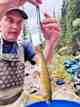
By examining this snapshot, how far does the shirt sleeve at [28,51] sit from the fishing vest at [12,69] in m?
0.02

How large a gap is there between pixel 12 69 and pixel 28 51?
0.10 m

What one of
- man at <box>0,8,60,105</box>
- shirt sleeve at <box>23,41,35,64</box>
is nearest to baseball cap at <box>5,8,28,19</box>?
man at <box>0,8,60,105</box>

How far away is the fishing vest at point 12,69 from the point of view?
88 cm

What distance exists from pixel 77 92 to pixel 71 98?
0.11 feet

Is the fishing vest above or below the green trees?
below

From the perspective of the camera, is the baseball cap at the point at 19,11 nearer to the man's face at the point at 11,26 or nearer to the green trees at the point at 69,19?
the man's face at the point at 11,26

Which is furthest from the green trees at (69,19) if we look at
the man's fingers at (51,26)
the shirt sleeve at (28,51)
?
the shirt sleeve at (28,51)

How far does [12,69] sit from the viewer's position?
89 cm

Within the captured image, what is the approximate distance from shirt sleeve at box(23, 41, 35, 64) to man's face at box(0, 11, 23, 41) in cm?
5

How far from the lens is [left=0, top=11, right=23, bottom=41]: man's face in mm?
899

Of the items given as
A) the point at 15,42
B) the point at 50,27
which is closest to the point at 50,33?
the point at 50,27

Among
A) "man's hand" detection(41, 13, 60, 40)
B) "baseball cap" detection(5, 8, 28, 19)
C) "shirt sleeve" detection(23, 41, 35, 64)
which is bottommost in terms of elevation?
"shirt sleeve" detection(23, 41, 35, 64)

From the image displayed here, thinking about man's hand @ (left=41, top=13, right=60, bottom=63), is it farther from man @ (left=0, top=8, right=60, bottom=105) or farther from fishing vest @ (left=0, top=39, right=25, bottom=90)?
fishing vest @ (left=0, top=39, right=25, bottom=90)

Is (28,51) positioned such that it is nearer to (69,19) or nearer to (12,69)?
(12,69)
